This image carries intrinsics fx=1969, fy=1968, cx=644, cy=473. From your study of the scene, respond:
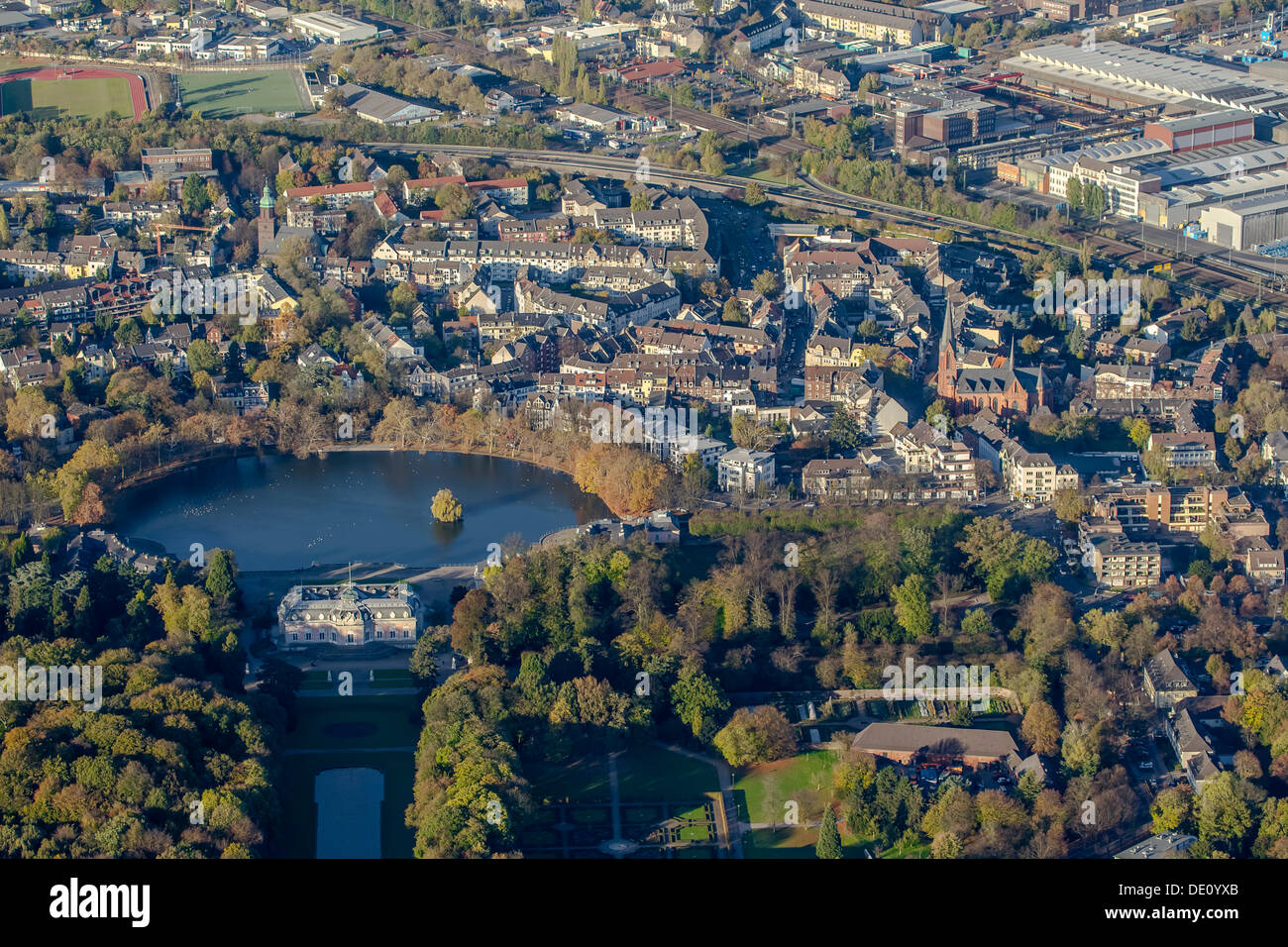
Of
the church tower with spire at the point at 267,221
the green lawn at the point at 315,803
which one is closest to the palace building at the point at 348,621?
the green lawn at the point at 315,803

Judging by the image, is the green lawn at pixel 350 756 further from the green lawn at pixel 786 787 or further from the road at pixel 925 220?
the road at pixel 925 220

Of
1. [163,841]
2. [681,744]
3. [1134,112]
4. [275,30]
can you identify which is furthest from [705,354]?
[275,30]

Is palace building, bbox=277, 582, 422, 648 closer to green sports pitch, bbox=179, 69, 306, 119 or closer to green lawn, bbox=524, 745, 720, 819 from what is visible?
green lawn, bbox=524, 745, 720, 819

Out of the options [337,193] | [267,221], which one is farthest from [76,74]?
[267,221]

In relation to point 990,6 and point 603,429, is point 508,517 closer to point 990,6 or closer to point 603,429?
point 603,429

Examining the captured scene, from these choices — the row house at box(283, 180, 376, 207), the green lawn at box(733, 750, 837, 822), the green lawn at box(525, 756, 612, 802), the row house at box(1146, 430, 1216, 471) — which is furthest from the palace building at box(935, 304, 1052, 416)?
the row house at box(283, 180, 376, 207)

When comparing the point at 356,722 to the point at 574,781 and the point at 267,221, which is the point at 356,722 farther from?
the point at 267,221
